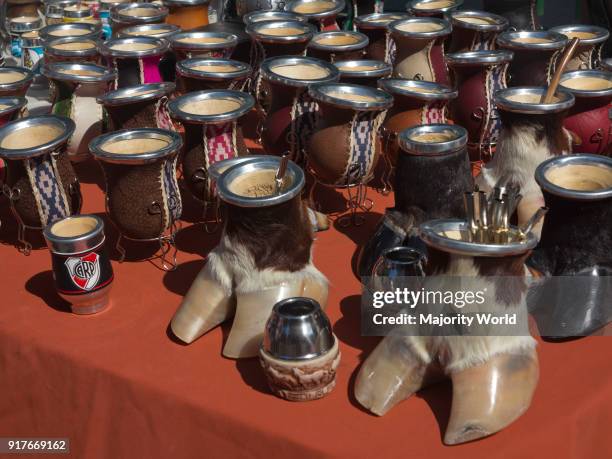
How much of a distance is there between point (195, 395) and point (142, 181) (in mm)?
731

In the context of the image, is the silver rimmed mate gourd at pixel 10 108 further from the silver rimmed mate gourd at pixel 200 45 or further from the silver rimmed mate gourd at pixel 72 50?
the silver rimmed mate gourd at pixel 200 45

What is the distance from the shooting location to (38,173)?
251 cm

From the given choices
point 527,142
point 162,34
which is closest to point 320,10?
point 162,34

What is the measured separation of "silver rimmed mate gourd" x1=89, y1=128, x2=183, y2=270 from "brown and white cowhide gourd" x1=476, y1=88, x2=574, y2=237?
101cm

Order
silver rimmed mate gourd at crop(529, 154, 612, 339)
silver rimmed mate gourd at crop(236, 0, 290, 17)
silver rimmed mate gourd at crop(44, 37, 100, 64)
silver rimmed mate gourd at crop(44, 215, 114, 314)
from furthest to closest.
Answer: silver rimmed mate gourd at crop(236, 0, 290, 17)
silver rimmed mate gourd at crop(44, 37, 100, 64)
silver rimmed mate gourd at crop(44, 215, 114, 314)
silver rimmed mate gourd at crop(529, 154, 612, 339)

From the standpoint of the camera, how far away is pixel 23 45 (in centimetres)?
414

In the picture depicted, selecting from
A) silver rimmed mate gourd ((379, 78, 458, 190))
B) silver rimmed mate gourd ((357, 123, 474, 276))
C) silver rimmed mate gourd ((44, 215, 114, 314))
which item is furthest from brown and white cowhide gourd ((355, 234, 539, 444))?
silver rimmed mate gourd ((379, 78, 458, 190))

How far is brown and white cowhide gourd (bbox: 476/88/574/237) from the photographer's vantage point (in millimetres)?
2463

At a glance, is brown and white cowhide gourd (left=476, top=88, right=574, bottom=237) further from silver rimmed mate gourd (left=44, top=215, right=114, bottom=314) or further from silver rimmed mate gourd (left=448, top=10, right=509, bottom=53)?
silver rimmed mate gourd (left=44, top=215, right=114, bottom=314)

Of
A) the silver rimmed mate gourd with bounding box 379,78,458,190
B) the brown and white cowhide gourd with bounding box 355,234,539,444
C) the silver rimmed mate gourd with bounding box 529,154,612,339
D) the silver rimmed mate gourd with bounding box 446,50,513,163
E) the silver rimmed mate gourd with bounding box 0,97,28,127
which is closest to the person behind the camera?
the brown and white cowhide gourd with bounding box 355,234,539,444

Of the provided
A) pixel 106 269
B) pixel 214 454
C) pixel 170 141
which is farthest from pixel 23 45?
pixel 214 454

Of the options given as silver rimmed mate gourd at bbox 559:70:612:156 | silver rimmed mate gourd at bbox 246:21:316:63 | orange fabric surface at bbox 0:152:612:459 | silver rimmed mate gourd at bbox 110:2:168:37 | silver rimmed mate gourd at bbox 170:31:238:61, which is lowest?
orange fabric surface at bbox 0:152:612:459

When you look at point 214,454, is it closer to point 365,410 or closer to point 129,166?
point 365,410

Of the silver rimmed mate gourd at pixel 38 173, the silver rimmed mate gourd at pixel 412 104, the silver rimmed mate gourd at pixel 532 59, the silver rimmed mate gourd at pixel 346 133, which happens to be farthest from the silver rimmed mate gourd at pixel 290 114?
the silver rimmed mate gourd at pixel 532 59
